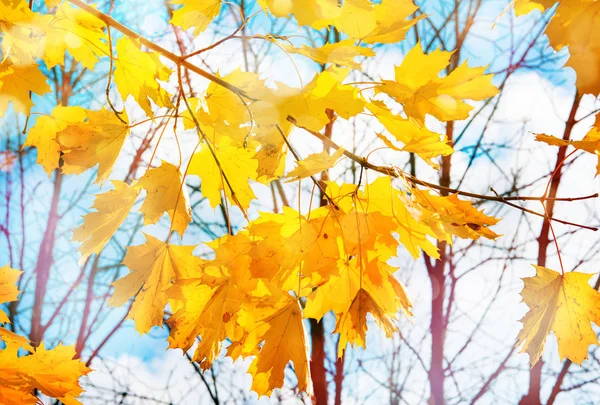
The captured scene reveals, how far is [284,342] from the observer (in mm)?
973

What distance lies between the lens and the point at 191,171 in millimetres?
1238

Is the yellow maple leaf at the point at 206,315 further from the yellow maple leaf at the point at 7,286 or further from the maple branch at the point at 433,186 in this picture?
the yellow maple leaf at the point at 7,286

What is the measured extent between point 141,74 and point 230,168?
0.97 feet

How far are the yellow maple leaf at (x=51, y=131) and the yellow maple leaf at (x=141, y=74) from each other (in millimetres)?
244

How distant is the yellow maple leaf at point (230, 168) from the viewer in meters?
1.15

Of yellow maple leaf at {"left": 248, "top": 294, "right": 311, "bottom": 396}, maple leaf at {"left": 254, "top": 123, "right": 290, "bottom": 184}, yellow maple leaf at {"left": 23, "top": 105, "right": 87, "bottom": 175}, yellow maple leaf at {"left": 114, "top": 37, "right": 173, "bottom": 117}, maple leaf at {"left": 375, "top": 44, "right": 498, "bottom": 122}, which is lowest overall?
yellow maple leaf at {"left": 248, "top": 294, "right": 311, "bottom": 396}

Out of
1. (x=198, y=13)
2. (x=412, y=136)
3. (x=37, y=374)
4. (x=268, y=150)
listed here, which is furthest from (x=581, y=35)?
(x=37, y=374)

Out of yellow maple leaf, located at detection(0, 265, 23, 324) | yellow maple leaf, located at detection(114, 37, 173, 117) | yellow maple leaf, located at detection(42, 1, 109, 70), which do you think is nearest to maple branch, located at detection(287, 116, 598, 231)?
yellow maple leaf, located at detection(114, 37, 173, 117)

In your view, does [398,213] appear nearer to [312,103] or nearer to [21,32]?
[312,103]

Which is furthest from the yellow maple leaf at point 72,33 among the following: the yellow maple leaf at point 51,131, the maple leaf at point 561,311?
the maple leaf at point 561,311

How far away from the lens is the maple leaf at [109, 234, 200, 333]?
106 cm

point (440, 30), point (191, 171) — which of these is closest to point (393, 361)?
point (440, 30)

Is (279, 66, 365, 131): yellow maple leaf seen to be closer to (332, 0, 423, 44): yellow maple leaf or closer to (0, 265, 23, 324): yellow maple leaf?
(332, 0, 423, 44): yellow maple leaf

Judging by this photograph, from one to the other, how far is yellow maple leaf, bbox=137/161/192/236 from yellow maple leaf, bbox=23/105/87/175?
0.33 metres
